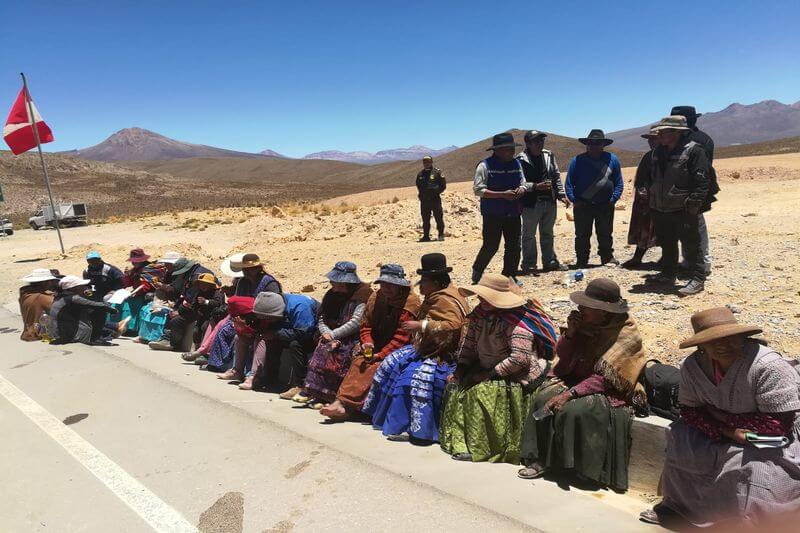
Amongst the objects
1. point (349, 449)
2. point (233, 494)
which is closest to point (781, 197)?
point (349, 449)

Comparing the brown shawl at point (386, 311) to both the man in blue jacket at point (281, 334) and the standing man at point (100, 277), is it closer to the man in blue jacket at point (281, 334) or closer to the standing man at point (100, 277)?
the man in blue jacket at point (281, 334)

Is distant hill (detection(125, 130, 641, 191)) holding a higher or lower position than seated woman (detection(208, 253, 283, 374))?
higher

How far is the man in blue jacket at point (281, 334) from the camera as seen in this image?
5.06 meters

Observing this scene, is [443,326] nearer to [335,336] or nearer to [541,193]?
[335,336]

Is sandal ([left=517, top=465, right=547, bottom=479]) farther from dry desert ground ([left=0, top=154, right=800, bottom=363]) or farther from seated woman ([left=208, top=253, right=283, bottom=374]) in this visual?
seated woman ([left=208, top=253, right=283, bottom=374])

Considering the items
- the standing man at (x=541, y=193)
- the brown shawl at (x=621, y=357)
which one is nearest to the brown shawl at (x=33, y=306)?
the standing man at (x=541, y=193)

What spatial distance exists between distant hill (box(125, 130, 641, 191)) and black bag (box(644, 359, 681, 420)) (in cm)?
5547

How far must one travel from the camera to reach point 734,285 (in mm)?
5410

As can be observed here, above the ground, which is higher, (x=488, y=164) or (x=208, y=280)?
(x=488, y=164)

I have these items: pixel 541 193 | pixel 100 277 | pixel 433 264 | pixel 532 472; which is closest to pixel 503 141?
pixel 541 193

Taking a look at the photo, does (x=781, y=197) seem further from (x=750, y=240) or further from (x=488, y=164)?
(x=488, y=164)

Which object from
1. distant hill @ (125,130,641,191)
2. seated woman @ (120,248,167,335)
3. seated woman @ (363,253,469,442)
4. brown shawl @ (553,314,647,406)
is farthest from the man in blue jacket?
distant hill @ (125,130,641,191)

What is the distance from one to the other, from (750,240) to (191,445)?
718 cm

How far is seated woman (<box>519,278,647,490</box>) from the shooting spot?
122 inches
